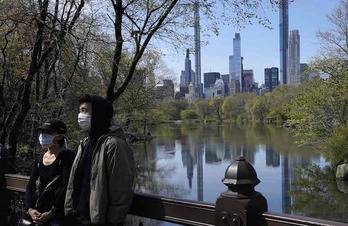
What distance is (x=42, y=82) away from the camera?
371 inches

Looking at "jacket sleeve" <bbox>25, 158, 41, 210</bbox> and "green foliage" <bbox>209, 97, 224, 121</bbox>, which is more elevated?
"green foliage" <bbox>209, 97, 224, 121</bbox>

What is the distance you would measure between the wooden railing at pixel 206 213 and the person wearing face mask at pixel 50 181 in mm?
554

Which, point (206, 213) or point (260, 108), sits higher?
point (260, 108)

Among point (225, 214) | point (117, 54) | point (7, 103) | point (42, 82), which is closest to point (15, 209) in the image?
point (225, 214)

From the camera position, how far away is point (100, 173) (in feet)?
7.84

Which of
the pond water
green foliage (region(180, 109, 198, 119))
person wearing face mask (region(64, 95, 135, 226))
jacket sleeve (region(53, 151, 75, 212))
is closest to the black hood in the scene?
person wearing face mask (region(64, 95, 135, 226))

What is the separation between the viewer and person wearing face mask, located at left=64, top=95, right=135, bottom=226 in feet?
7.79

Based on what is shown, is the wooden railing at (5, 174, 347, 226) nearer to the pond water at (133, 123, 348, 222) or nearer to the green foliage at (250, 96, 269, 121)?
the pond water at (133, 123, 348, 222)

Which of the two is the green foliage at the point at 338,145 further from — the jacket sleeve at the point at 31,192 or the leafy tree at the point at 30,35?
the jacket sleeve at the point at 31,192

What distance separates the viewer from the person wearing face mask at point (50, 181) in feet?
9.30

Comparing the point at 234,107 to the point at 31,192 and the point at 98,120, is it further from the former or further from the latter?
the point at 98,120

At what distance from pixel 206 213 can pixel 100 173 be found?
0.70 metres

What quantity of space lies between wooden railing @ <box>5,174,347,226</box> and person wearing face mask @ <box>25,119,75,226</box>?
1.82 ft

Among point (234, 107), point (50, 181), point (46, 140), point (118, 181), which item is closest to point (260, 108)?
point (234, 107)
